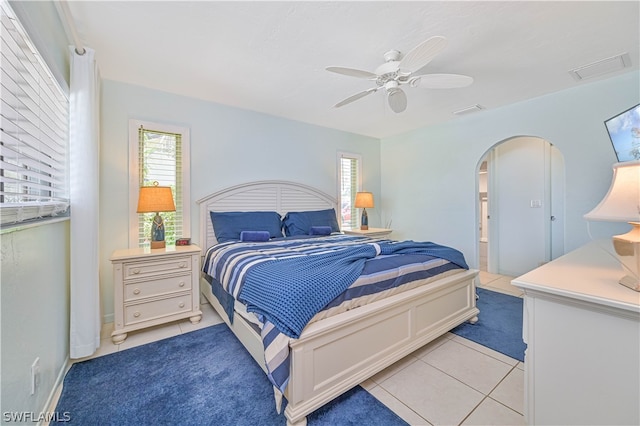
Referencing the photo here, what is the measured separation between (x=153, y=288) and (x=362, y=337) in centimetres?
198

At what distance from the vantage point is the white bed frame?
4.52ft

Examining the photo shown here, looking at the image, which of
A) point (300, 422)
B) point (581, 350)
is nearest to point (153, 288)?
point (300, 422)

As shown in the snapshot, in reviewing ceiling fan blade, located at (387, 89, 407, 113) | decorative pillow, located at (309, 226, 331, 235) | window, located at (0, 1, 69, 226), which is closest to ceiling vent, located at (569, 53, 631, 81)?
ceiling fan blade, located at (387, 89, 407, 113)

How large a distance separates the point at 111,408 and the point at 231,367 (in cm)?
69

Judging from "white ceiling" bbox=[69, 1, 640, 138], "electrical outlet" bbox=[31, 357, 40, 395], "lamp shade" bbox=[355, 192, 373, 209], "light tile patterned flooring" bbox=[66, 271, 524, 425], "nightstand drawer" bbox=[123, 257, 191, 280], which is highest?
"white ceiling" bbox=[69, 1, 640, 138]

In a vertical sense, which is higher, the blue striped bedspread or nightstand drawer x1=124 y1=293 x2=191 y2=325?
the blue striped bedspread

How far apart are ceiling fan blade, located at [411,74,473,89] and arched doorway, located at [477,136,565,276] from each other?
2.00 meters

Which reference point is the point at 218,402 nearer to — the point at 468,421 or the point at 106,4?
the point at 468,421

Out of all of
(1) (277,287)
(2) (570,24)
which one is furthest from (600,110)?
(1) (277,287)

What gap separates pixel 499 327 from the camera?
248cm

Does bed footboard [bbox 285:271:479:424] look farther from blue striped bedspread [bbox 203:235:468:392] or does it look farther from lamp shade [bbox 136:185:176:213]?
lamp shade [bbox 136:185:176:213]

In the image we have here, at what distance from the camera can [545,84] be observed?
2.80 m

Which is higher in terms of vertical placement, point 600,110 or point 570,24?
point 570,24

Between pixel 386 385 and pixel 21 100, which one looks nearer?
pixel 21 100
